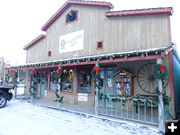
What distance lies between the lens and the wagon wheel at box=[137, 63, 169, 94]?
7375 mm

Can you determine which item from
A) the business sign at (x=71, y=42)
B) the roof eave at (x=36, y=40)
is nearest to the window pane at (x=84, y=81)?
the business sign at (x=71, y=42)

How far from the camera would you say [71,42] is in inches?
456

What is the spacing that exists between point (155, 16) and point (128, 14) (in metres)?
1.64

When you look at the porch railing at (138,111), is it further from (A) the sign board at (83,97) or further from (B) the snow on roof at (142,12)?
(B) the snow on roof at (142,12)

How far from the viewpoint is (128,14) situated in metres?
8.55

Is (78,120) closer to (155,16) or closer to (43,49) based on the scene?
(155,16)

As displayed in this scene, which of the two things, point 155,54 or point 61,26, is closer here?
point 155,54

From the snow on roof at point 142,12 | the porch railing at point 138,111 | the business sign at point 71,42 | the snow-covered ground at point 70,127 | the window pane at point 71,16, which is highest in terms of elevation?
the window pane at point 71,16

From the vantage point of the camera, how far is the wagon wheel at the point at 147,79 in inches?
290

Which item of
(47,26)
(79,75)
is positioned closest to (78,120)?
(79,75)

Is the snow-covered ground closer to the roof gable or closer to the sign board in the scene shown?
the sign board

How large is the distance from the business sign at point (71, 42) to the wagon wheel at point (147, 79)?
5.19 metres

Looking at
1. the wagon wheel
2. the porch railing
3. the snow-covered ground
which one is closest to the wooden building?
the wagon wheel

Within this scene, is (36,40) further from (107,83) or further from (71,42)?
(107,83)
